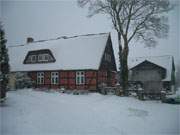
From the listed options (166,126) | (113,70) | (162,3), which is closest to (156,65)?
(113,70)

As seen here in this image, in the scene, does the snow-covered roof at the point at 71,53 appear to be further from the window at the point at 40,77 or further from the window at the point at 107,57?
the window at the point at 107,57

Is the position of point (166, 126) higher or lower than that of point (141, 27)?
lower

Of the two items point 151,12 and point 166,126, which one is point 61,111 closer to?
point 166,126

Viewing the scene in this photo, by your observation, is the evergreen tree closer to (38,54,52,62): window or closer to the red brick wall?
the red brick wall

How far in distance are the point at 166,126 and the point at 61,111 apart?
516 cm

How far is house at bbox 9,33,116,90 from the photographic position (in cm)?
2144

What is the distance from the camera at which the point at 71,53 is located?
23453mm

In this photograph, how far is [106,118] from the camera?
10977 mm

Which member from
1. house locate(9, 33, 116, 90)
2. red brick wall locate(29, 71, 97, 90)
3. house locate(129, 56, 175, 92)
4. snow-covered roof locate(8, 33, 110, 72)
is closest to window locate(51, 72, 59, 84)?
house locate(9, 33, 116, 90)

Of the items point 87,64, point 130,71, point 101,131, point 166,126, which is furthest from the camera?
point 130,71

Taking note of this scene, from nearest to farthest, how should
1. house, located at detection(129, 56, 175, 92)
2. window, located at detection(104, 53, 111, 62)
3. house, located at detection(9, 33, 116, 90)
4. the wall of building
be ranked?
the wall of building, house, located at detection(9, 33, 116, 90), window, located at detection(104, 53, 111, 62), house, located at detection(129, 56, 175, 92)

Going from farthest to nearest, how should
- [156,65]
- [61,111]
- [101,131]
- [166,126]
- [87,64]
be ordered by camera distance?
1. [156,65]
2. [87,64]
3. [61,111]
4. [166,126]
5. [101,131]

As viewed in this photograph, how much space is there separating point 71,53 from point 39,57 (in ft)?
13.3

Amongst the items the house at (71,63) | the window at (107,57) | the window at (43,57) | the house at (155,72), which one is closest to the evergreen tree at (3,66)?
the house at (71,63)
